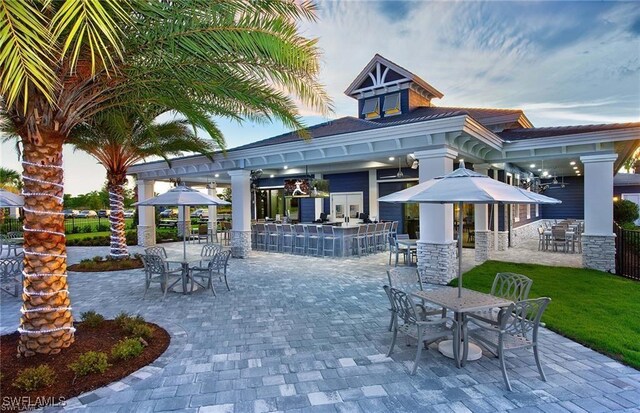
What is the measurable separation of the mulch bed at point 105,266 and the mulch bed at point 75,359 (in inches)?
227

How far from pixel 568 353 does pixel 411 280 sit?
2.03m

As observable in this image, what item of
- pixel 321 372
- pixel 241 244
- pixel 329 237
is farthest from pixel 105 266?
pixel 321 372

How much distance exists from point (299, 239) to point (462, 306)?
30.6 feet

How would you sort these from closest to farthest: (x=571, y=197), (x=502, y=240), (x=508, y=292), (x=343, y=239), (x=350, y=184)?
1. (x=508, y=292)
2. (x=343, y=239)
3. (x=502, y=240)
4. (x=350, y=184)
5. (x=571, y=197)

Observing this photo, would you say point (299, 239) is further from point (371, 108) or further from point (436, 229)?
point (371, 108)

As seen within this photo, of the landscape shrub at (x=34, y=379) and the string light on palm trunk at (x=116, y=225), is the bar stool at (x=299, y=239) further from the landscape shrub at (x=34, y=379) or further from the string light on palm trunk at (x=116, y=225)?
the landscape shrub at (x=34, y=379)

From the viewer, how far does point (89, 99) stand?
13.5 ft

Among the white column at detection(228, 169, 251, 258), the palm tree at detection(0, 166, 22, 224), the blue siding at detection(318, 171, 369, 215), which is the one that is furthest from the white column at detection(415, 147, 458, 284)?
the palm tree at detection(0, 166, 22, 224)

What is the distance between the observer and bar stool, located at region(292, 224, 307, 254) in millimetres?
12477

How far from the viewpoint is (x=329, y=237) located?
39.1ft

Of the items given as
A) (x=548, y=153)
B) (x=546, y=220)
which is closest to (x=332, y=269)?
(x=548, y=153)

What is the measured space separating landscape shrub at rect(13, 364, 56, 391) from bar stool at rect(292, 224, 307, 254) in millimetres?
9348

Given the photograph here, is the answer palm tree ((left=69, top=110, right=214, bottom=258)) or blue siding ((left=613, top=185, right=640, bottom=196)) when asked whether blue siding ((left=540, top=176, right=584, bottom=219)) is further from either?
palm tree ((left=69, top=110, right=214, bottom=258))

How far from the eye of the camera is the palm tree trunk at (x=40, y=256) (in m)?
3.79
